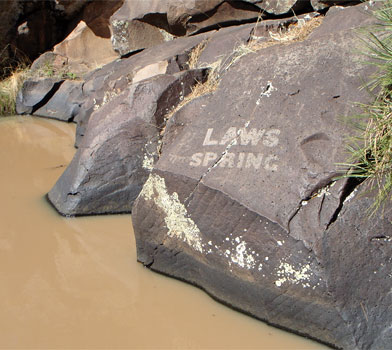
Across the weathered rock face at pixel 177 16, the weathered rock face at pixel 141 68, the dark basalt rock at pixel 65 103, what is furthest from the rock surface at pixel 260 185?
the dark basalt rock at pixel 65 103

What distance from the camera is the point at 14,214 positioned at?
177 inches

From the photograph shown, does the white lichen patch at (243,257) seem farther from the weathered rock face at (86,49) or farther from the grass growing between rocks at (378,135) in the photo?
the weathered rock face at (86,49)

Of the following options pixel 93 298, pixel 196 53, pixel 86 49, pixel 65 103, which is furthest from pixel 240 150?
pixel 86 49

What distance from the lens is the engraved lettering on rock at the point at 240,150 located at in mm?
3125

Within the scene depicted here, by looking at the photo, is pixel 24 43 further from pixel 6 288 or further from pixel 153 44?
pixel 6 288

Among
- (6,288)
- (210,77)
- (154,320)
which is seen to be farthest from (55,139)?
(154,320)

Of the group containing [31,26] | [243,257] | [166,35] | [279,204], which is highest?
[279,204]

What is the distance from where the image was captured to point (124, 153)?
4.34 metres

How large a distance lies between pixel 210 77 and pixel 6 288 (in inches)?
78.2

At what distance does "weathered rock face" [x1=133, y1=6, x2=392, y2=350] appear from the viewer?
2693 mm

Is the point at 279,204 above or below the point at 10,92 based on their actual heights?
above

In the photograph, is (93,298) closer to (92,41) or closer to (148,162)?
(148,162)

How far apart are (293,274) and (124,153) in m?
1.89

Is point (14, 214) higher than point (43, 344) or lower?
lower
